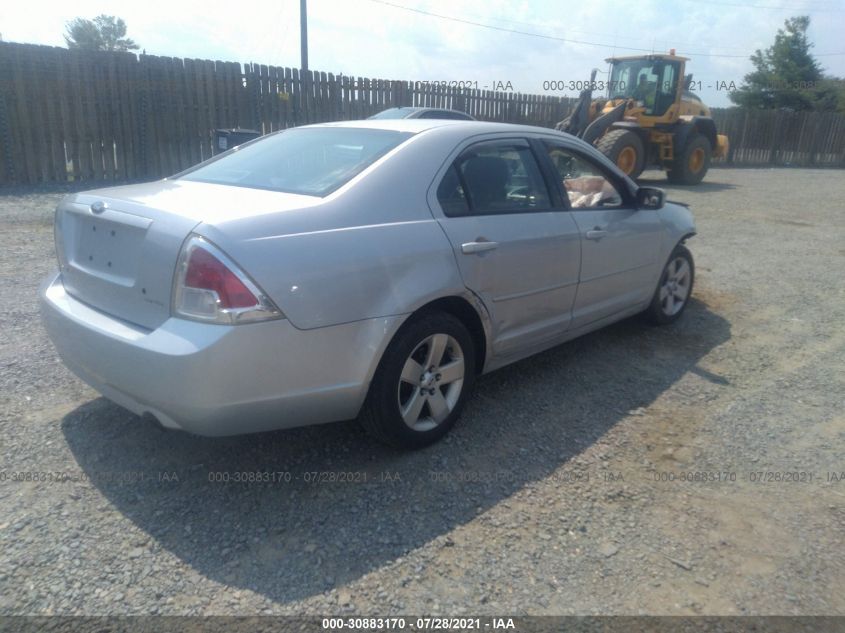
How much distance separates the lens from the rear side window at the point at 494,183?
3455 mm

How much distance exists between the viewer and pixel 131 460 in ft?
10.4

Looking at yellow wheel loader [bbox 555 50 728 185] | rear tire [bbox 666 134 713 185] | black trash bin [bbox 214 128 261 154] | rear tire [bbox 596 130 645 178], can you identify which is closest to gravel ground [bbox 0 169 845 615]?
black trash bin [bbox 214 128 261 154]

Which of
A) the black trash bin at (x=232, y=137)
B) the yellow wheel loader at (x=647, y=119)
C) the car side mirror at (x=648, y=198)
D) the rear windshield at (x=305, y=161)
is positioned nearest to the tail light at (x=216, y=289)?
the rear windshield at (x=305, y=161)

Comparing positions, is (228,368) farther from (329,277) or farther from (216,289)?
(329,277)

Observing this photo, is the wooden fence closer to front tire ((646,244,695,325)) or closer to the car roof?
the car roof

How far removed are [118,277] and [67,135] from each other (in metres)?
10.1

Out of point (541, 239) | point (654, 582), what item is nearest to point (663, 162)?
point (541, 239)

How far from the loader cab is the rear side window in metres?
13.4

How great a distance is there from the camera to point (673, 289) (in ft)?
17.7

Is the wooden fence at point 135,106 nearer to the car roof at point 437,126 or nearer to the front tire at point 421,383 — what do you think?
the car roof at point 437,126

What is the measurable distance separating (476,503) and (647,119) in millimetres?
15304

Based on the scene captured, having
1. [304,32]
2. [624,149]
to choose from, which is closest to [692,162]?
[624,149]

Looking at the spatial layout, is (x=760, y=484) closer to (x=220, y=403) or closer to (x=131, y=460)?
(x=220, y=403)

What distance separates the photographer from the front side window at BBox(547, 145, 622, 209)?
4219mm
